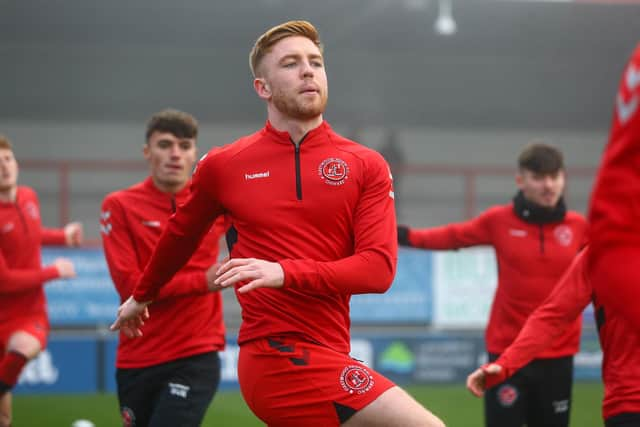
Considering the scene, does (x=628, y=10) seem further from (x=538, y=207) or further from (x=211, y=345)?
(x=211, y=345)

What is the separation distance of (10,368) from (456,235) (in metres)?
3.35

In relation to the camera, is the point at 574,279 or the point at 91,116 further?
the point at 91,116

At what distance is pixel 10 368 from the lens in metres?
7.26

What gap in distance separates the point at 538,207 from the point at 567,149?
563 inches

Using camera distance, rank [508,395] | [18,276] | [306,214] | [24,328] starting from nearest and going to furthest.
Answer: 1. [306,214]
2. [508,395]
3. [18,276]
4. [24,328]

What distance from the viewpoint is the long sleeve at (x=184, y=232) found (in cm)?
386

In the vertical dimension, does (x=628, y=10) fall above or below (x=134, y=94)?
above

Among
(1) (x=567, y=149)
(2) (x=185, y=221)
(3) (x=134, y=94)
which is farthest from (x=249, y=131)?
(2) (x=185, y=221)

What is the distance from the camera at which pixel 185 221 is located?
3.96 meters

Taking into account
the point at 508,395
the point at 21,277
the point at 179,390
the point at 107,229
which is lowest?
the point at 508,395

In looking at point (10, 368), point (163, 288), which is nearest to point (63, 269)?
point (10, 368)

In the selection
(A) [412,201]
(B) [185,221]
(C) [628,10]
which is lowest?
(A) [412,201]

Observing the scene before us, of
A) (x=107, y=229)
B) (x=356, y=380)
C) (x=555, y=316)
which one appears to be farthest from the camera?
(x=107, y=229)

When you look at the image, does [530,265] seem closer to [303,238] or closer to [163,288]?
[163,288]
